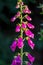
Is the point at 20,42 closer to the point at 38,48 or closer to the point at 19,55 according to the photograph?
the point at 19,55

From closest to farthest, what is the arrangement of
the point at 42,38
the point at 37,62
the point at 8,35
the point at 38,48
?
the point at 42,38, the point at 38,48, the point at 37,62, the point at 8,35

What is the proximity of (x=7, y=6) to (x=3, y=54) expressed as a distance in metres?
0.65

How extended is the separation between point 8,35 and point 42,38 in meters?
2.09

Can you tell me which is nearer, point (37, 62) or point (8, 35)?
point (37, 62)

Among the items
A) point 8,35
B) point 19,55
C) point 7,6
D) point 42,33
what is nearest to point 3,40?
point 8,35

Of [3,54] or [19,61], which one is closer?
[19,61]

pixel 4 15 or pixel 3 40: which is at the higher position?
pixel 4 15

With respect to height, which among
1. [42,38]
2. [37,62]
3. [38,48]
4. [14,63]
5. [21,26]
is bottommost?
[37,62]

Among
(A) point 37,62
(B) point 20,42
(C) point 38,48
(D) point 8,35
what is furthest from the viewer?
(D) point 8,35

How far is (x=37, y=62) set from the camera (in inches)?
217

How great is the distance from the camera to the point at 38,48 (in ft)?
16.7

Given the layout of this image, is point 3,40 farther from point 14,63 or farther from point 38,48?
point 14,63

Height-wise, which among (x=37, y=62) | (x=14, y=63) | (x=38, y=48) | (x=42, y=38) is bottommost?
(x=37, y=62)

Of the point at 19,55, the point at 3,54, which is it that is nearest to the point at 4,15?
the point at 3,54
